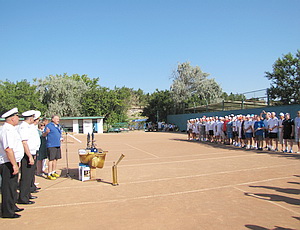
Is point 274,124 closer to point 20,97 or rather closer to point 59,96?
point 59,96

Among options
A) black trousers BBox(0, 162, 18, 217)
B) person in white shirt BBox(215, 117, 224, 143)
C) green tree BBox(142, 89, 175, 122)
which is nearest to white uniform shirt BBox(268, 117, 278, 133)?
person in white shirt BBox(215, 117, 224, 143)

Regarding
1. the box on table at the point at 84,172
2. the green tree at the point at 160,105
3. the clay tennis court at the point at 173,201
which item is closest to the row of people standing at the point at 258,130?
the clay tennis court at the point at 173,201

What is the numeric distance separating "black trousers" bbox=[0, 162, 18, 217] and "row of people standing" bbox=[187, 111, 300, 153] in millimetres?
11580

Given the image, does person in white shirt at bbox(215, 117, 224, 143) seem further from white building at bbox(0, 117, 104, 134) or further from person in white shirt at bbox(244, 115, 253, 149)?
white building at bbox(0, 117, 104, 134)

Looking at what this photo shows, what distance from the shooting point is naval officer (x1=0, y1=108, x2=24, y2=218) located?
15.4 feet

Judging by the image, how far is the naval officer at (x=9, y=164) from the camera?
4.70 m

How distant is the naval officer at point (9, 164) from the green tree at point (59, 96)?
4481cm

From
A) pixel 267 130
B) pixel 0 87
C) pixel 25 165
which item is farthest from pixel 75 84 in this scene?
pixel 25 165

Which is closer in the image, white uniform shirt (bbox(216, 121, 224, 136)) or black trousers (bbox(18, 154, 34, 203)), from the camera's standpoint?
black trousers (bbox(18, 154, 34, 203))

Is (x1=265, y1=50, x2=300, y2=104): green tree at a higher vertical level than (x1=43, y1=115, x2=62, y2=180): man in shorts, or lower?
higher

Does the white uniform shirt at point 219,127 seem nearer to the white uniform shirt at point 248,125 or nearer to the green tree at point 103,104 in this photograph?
the white uniform shirt at point 248,125

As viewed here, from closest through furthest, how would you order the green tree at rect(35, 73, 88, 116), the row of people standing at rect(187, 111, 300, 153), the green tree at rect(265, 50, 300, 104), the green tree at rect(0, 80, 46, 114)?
the row of people standing at rect(187, 111, 300, 153) → the green tree at rect(265, 50, 300, 104) → the green tree at rect(0, 80, 46, 114) → the green tree at rect(35, 73, 88, 116)

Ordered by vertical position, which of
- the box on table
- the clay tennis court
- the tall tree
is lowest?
the clay tennis court

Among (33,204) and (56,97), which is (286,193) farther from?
(56,97)
